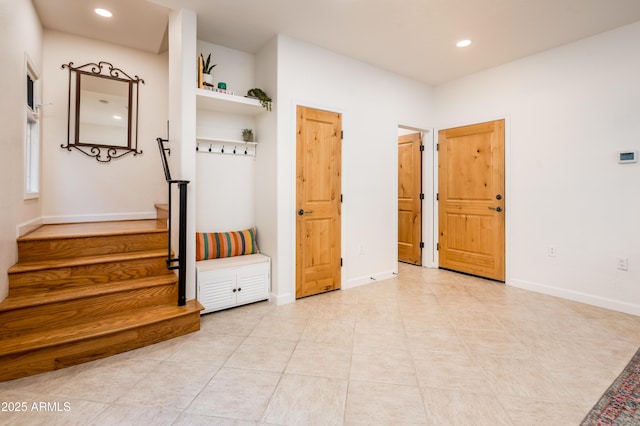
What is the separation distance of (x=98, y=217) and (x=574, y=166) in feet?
17.8

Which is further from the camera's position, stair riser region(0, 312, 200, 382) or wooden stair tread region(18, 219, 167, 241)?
wooden stair tread region(18, 219, 167, 241)

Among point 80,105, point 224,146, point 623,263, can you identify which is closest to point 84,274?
point 224,146

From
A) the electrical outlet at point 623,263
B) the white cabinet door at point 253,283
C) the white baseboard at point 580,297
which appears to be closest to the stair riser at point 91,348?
the white cabinet door at point 253,283

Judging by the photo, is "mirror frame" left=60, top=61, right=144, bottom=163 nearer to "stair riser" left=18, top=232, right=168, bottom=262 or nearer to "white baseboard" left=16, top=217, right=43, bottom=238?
"white baseboard" left=16, top=217, right=43, bottom=238

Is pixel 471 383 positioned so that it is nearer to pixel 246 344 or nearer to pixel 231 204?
pixel 246 344

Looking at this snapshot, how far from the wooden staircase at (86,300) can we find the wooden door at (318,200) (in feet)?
4.13

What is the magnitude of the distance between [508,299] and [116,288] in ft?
12.5

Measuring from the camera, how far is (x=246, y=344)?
7.86ft

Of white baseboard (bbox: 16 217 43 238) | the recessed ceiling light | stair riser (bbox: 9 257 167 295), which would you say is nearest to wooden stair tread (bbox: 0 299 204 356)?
stair riser (bbox: 9 257 167 295)

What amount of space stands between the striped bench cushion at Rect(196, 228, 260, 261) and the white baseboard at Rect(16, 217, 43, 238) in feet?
4.58

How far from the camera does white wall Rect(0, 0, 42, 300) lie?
2219mm

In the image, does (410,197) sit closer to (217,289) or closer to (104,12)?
(217,289)

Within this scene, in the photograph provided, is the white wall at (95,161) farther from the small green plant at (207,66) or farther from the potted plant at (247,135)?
the potted plant at (247,135)

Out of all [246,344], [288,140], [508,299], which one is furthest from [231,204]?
[508,299]
